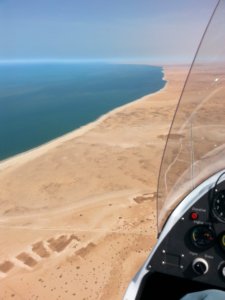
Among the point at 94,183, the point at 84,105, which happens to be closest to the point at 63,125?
the point at 84,105

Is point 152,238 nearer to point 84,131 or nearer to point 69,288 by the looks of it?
point 69,288

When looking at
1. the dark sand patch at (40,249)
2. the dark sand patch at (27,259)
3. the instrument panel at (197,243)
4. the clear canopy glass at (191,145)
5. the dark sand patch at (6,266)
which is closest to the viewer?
the instrument panel at (197,243)

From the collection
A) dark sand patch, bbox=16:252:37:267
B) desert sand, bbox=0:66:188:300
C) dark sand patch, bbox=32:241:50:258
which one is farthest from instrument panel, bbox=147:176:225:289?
dark sand patch, bbox=32:241:50:258

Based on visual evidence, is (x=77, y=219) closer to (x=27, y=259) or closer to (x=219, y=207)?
(x=27, y=259)

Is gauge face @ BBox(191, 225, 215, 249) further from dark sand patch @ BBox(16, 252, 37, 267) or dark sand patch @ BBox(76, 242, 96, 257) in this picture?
dark sand patch @ BBox(16, 252, 37, 267)

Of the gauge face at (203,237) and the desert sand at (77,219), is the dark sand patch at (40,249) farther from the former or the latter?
the gauge face at (203,237)

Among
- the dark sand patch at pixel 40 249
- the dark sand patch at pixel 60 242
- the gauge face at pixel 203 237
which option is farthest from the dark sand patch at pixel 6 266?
the gauge face at pixel 203 237
